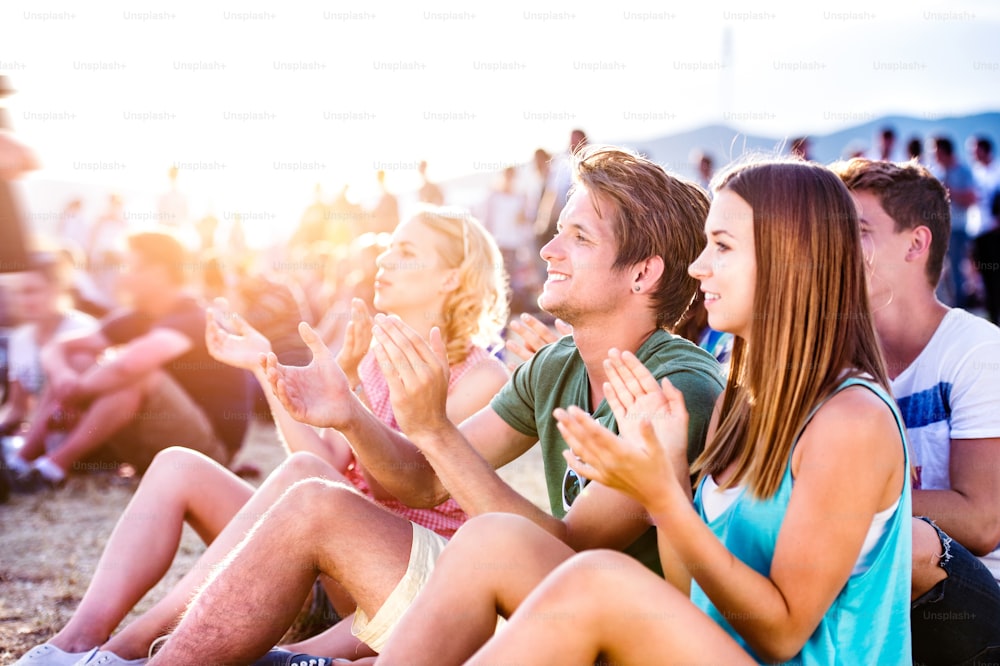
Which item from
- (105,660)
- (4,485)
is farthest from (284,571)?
(4,485)

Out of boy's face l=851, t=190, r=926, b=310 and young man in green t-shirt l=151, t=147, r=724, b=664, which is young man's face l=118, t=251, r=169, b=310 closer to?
young man in green t-shirt l=151, t=147, r=724, b=664

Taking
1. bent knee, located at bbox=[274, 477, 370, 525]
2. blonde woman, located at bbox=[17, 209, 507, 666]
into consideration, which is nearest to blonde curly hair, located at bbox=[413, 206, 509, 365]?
blonde woman, located at bbox=[17, 209, 507, 666]

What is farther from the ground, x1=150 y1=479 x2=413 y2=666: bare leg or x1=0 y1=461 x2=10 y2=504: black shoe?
x1=150 y1=479 x2=413 y2=666: bare leg

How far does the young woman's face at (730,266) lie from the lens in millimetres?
2055

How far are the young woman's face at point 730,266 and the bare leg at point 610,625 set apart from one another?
2.12 feet

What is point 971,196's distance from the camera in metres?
10.1

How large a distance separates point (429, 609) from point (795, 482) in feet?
2.64

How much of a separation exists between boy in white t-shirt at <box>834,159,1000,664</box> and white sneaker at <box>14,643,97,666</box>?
2315 millimetres

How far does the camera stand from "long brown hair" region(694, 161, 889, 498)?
1.91m

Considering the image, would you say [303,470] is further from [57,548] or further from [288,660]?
[57,548]

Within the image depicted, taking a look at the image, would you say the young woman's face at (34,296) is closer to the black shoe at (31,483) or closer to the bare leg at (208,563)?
the black shoe at (31,483)

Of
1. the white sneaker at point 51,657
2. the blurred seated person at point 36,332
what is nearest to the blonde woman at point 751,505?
the white sneaker at point 51,657

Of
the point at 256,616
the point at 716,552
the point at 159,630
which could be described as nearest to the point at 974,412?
the point at 716,552

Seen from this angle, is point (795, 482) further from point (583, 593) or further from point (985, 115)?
point (985, 115)
